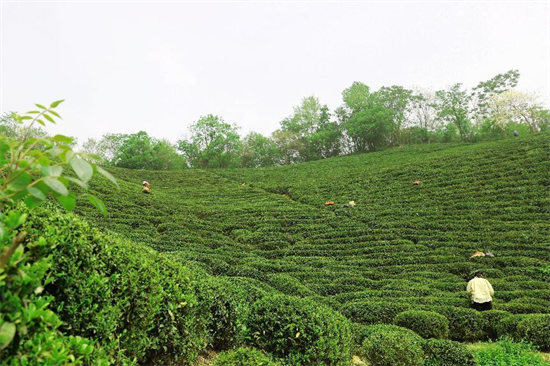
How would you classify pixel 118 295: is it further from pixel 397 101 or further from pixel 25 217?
pixel 397 101

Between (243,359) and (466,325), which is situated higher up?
(243,359)

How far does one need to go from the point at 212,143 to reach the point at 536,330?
4861 cm

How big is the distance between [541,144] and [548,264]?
16784mm

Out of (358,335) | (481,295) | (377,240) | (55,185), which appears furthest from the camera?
(377,240)

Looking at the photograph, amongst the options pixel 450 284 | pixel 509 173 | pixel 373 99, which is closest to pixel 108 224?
pixel 450 284

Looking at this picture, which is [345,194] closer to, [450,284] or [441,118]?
[450,284]

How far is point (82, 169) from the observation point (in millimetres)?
1217

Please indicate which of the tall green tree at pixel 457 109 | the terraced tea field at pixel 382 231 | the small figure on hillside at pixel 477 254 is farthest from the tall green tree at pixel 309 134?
the small figure on hillside at pixel 477 254

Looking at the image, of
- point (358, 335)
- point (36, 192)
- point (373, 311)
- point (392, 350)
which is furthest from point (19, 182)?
point (373, 311)

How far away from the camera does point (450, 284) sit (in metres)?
11.0

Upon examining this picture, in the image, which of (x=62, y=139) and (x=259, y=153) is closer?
(x=62, y=139)

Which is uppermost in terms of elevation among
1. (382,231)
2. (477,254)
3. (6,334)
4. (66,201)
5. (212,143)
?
(212,143)

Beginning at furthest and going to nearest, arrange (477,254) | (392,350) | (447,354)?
1. (477,254)
2. (447,354)
3. (392,350)

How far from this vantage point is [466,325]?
830 cm
